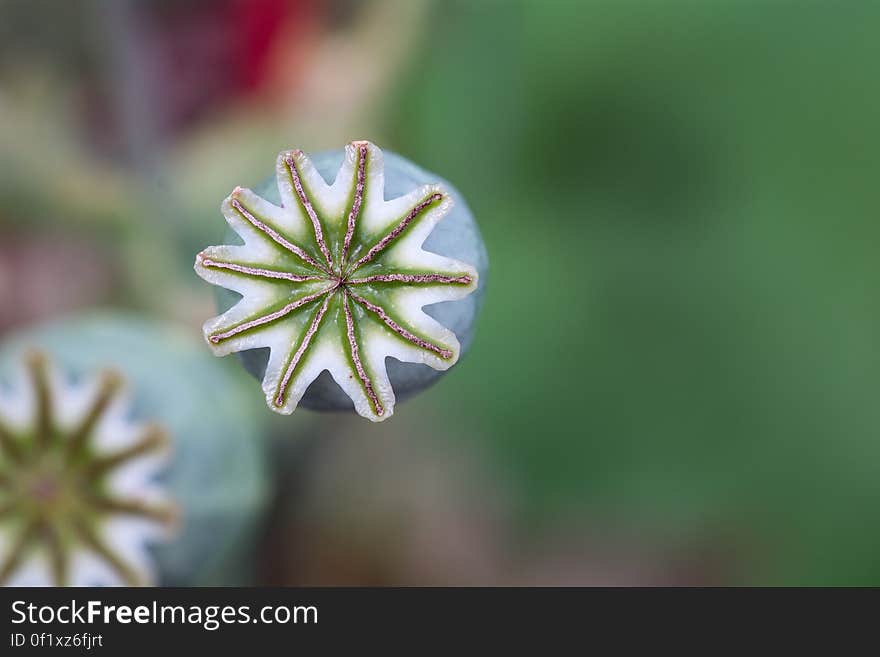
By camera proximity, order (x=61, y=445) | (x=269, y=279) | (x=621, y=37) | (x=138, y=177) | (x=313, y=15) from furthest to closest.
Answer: (x=313, y=15) → (x=138, y=177) → (x=621, y=37) → (x=61, y=445) → (x=269, y=279)

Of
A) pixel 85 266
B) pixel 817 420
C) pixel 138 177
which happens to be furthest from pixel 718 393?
pixel 85 266

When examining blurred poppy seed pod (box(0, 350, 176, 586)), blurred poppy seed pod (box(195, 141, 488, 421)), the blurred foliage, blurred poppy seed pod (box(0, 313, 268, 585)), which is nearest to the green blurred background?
the blurred foliage

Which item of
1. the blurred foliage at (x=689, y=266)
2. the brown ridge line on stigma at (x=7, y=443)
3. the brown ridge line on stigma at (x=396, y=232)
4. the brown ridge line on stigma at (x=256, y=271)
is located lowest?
the brown ridge line on stigma at (x=256, y=271)

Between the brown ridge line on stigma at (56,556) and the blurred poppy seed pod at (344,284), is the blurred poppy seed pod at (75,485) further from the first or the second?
the blurred poppy seed pod at (344,284)

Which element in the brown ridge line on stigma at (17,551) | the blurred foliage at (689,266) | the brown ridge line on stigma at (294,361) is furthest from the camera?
the blurred foliage at (689,266)

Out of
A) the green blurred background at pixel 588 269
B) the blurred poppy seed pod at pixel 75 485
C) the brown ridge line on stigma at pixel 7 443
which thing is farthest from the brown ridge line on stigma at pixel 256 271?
the green blurred background at pixel 588 269

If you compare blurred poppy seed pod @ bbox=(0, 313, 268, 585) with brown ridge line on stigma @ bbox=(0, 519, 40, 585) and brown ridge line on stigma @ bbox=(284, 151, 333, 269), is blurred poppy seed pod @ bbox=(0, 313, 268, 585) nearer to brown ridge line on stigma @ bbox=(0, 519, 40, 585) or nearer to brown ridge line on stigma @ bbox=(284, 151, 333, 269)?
brown ridge line on stigma @ bbox=(0, 519, 40, 585)

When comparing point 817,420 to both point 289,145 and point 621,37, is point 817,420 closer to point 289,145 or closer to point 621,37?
point 621,37

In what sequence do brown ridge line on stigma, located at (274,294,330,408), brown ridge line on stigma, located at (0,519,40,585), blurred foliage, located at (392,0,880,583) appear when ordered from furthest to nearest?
blurred foliage, located at (392,0,880,583) → brown ridge line on stigma, located at (0,519,40,585) → brown ridge line on stigma, located at (274,294,330,408)
